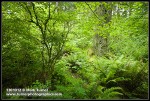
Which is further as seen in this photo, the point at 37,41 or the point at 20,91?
the point at 37,41

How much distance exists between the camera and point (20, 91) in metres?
3.84

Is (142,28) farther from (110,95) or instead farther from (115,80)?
(110,95)

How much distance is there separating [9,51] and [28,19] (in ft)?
2.52

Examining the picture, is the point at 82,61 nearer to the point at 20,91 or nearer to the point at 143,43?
the point at 143,43

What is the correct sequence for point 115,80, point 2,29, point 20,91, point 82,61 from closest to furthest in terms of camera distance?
point 20,91
point 2,29
point 115,80
point 82,61

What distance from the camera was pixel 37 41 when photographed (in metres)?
4.67

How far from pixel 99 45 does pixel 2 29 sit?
12.4 feet

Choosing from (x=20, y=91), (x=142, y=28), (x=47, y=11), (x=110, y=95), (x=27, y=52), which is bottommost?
(x=110, y=95)

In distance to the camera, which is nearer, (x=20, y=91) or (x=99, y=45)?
(x=20, y=91)

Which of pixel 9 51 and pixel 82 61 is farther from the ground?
pixel 9 51

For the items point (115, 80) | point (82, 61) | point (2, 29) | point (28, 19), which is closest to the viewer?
point (2, 29)

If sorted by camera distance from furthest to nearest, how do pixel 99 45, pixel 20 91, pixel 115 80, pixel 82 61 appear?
1. pixel 99 45
2. pixel 82 61
3. pixel 115 80
4. pixel 20 91

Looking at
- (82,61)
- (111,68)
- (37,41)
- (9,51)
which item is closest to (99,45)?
(82,61)

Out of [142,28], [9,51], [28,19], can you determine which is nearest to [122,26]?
[142,28]
